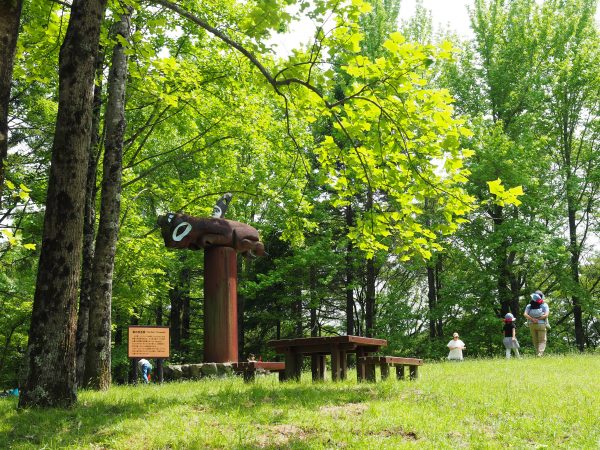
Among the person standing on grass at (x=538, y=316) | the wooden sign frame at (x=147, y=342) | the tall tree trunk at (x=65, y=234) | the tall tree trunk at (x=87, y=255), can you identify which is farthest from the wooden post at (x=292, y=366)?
the person standing on grass at (x=538, y=316)

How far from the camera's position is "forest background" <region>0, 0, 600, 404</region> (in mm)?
7141

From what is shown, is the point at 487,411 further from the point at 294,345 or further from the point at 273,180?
the point at 273,180

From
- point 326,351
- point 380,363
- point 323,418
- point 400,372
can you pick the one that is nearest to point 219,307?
point 326,351

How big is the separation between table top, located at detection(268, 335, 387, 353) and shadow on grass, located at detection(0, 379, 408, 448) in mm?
646

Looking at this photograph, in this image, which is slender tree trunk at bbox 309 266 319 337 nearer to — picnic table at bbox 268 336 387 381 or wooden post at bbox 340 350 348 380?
picnic table at bbox 268 336 387 381

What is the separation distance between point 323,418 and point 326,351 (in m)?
3.75

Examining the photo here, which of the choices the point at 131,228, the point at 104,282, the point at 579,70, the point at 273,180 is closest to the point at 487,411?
the point at 104,282

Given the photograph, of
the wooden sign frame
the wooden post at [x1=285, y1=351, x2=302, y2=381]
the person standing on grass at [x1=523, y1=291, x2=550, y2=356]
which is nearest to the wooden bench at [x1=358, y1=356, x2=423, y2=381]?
the wooden post at [x1=285, y1=351, x2=302, y2=381]

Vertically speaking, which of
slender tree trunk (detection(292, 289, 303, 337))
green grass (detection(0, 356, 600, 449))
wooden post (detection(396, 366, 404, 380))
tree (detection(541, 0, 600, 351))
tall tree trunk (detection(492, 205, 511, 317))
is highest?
tree (detection(541, 0, 600, 351))

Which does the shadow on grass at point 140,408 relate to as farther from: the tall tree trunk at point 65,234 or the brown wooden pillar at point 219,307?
the brown wooden pillar at point 219,307

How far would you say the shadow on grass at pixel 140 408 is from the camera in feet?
18.1

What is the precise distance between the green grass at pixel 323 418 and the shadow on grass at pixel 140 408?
0.04 ft

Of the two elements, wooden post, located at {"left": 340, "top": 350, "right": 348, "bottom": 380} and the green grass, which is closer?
the green grass

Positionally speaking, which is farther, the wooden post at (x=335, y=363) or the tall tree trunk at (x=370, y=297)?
the tall tree trunk at (x=370, y=297)
